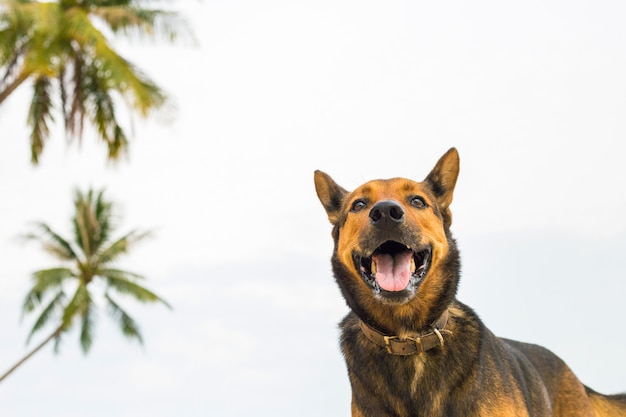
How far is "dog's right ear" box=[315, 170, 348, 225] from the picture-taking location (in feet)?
20.0

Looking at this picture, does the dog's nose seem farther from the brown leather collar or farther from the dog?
the brown leather collar

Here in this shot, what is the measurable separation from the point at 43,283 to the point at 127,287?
11.5 feet

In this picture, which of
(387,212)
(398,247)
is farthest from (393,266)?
(387,212)

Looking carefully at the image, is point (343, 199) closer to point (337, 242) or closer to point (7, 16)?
point (337, 242)

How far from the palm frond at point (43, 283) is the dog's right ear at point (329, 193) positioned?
29265 mm

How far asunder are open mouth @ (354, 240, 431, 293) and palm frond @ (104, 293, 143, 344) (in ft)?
100

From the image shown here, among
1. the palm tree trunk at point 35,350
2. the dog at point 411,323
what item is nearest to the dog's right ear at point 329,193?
the dog at point 411,323

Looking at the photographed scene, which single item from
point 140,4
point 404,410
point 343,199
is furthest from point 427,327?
point 140,4

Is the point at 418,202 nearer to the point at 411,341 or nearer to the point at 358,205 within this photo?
the point at 358,205

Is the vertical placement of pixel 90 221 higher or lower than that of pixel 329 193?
higher

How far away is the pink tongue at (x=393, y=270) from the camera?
4898 mm

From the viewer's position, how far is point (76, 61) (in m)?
23.5

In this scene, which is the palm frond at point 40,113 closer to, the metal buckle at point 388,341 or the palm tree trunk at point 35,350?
the palm tree trunk at point 35,350

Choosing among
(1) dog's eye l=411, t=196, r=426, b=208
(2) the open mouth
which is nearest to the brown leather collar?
(2) the open mouth
